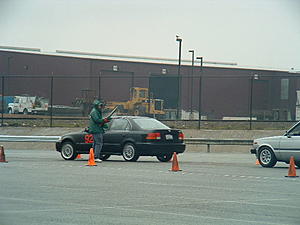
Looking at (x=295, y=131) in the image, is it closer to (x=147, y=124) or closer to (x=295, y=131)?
(x=295, y=131)

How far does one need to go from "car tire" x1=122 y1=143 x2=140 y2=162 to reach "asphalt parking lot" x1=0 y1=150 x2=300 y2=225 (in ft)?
8.95

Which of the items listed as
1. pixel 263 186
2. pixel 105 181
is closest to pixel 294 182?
pixel 263 186

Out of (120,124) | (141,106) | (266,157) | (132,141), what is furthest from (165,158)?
(141,106)

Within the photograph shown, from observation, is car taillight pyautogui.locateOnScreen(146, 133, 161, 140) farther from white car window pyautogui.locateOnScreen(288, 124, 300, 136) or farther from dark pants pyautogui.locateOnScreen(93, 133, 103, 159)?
white car window pyautogui.locateOnScreen(288, 124, 300, 136)

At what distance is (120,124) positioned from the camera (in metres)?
20.8

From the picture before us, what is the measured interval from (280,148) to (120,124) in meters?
4.99

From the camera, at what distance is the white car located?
710 inches

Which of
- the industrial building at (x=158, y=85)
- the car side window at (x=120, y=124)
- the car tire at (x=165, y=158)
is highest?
the industrial building at (x=158, y=85)

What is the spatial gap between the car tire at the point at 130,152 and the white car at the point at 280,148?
3.47 m

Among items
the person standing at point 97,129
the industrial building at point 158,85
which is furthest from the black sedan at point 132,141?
the industrial building at point 158,85

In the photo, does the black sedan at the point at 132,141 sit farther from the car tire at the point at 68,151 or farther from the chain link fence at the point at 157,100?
the chain link fence at the point at 157,100

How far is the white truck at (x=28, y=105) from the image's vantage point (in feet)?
160

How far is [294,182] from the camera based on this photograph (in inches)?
551

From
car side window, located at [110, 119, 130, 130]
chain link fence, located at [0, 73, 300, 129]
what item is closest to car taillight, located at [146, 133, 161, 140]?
car side window, located at [110, 119, 130, 130]
